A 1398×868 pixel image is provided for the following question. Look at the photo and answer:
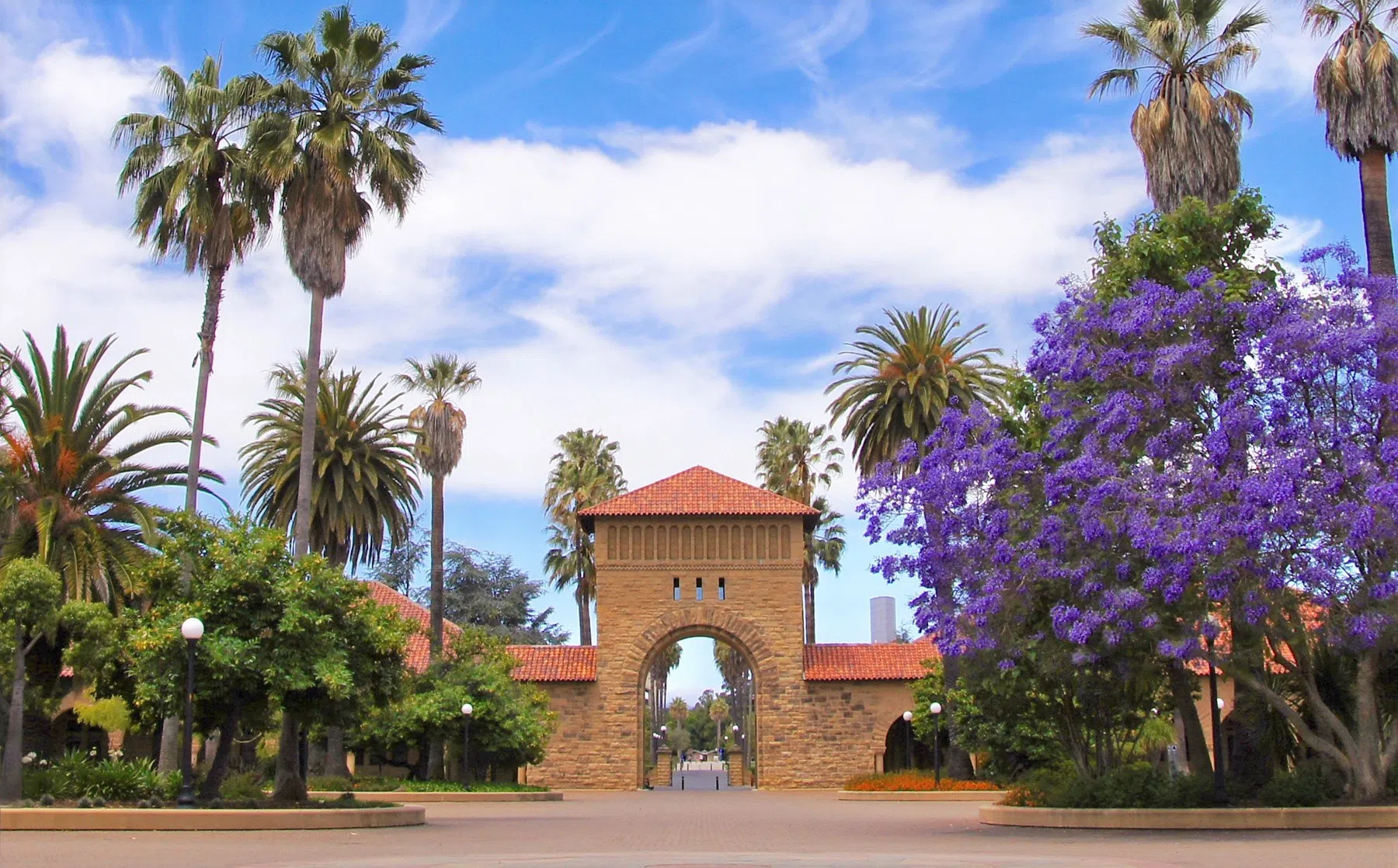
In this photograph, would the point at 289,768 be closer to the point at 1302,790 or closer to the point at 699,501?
the point at 1302,790

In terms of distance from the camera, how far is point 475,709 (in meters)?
37.1

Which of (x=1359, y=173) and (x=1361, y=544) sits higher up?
(x=1359, y=173)

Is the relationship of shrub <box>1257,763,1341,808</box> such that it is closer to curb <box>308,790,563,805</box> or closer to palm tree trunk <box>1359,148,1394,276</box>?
palm tree trunk <box>1359,148,1394,276</box>

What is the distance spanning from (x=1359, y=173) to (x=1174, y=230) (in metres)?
3.83

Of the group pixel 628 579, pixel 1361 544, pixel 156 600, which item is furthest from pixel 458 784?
pixel 1361 544

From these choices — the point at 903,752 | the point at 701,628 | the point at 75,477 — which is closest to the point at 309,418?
the point at 75,477

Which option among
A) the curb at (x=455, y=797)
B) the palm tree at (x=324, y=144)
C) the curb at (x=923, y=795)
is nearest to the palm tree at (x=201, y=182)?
the palm tree at (x=324, y=144)

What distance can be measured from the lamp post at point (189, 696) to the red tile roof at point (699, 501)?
2714 centimetres

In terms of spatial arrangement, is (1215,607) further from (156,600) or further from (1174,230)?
(156,600)

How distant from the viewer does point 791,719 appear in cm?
4631

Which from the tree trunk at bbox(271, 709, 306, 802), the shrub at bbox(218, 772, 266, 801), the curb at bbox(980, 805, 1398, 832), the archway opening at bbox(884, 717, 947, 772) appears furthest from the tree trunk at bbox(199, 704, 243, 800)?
the archway opening at bbox(884, 717, 947, 772)

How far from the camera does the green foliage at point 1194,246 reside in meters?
21.8

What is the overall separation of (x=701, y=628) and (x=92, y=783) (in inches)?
1109

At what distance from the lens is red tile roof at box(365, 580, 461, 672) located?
141 feet
